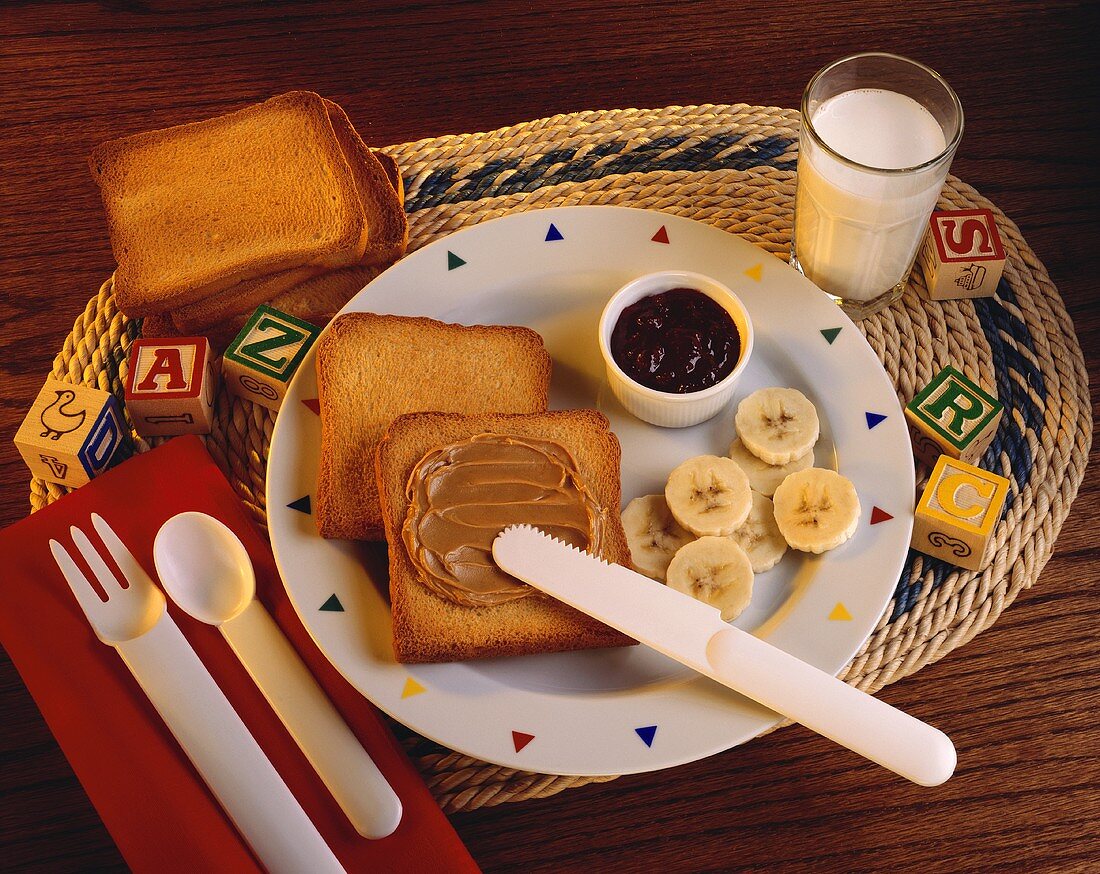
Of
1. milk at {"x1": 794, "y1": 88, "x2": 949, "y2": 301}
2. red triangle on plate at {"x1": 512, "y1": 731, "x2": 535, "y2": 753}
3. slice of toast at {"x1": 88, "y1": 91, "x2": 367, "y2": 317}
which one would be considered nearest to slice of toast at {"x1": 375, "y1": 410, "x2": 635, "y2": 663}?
red triangle on plate at {"x1": 512, "y1": 731, "x2": 535, "y2": 753}

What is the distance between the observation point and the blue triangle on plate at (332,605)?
163cm

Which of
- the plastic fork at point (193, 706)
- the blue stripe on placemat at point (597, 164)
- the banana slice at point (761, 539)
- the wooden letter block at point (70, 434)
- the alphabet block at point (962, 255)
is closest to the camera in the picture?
the plastic fork at point (193, 706)

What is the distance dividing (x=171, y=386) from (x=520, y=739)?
83cm

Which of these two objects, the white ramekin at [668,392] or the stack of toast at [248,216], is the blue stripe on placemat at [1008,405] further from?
the stack of toast at [248,216]

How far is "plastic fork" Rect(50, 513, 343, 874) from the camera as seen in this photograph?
148cm

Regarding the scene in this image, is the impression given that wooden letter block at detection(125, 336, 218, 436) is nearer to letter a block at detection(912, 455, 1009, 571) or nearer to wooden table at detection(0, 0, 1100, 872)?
wooden table at detection(0, 0, 1100, 872)

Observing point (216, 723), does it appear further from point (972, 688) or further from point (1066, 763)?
point (1066, 763)

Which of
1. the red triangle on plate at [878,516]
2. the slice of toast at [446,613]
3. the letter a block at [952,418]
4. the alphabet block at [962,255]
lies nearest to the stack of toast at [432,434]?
the slice of toast at [446,613]

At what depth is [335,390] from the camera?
1765 mm

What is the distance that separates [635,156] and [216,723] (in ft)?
4.10

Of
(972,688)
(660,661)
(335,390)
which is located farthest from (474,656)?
(972,688)

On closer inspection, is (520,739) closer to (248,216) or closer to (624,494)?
(624,494)

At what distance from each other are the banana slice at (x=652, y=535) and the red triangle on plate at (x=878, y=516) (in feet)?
0.88

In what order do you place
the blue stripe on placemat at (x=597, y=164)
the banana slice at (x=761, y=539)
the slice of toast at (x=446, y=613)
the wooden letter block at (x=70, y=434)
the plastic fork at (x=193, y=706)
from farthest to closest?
the blue stripe on placemat at (x=597, y=164), the wooden letter block at (x=70, y=434), the banana slice at (x=761, y=539), the slice of toast at (x=446, y=613), the plastic fork at (x=193, y=706)
